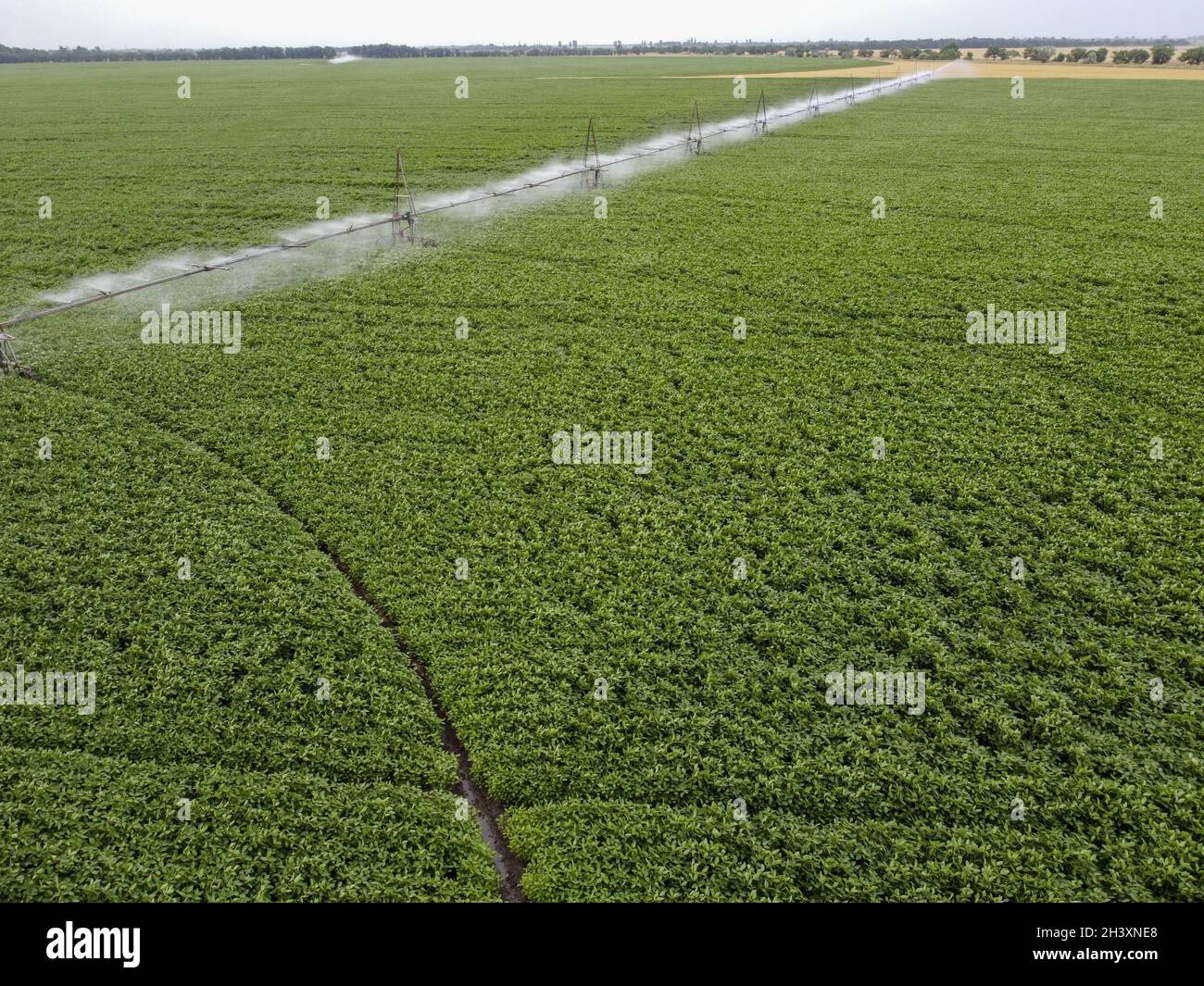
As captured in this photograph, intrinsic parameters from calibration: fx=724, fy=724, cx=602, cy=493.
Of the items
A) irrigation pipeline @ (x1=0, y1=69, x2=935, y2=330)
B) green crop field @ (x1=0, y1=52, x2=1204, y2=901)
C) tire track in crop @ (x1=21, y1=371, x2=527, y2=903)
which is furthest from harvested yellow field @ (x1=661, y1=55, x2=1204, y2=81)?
tire track in crop @ (x1=21, y1=371, x2=527, y2=903)

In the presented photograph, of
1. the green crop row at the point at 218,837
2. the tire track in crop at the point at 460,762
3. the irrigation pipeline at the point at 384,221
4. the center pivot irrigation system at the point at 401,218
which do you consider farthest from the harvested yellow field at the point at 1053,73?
the green crop row at the point at 218,837

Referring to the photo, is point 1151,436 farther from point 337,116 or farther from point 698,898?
point 337,116

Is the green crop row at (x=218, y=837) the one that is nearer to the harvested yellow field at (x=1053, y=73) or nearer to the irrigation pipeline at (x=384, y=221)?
the irrigation pipeline at (x=384, y=221)

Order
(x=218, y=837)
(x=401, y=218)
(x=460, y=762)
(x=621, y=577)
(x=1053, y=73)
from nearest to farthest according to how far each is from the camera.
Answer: (x=218, y=837), (x=460, y=762), (x=621, y=577), (x=401, y=218), (x=1053, y=73)

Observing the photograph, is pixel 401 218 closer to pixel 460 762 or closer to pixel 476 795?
pixel 460 762

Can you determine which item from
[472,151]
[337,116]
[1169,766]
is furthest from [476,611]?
[337,116]

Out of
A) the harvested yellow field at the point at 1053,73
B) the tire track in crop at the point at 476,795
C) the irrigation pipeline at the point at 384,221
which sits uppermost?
the harvested yellow field at the point at 1053,73

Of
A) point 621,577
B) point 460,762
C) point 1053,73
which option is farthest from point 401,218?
point 1053,73
